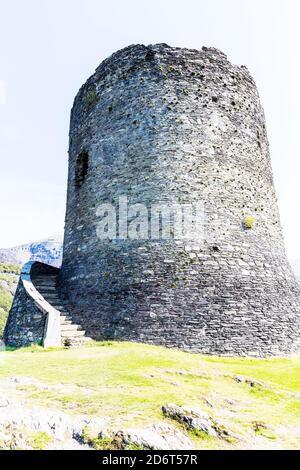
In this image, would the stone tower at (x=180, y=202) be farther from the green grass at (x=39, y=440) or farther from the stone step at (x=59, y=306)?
the green grass at (x=39, y=440)

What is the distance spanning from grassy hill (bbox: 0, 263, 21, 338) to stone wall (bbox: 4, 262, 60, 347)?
147ft

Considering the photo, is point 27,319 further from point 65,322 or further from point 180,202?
point 180,202

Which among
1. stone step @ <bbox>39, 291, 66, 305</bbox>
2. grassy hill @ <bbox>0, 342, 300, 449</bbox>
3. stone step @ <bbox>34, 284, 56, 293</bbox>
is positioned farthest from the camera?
stone step @ <bbox>34, 284, 56, 293</bbox>

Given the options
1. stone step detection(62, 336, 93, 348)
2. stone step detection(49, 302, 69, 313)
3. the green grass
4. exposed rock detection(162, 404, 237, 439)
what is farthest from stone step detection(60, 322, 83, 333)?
the green grass

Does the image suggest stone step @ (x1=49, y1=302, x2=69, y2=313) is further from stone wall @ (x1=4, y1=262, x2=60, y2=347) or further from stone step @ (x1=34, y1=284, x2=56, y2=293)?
stone step @ (x1=34, y1=284, x2=56, y2=293)

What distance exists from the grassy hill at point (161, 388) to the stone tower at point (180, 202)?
1391mm

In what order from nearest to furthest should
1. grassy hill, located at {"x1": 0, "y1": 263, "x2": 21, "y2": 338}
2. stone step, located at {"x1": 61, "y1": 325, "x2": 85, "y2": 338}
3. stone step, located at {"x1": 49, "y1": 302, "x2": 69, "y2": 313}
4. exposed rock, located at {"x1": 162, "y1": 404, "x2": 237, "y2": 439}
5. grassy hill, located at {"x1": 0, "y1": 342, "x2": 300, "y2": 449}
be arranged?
exposed rock, located at {"x1": 162, "y1": 404, "x2": 237, "y2": 439} < grassy hill, located at {"x1": 0, "y1": 342, "x2": 300, "y2": 449} < stone step, located at {"x1": 61, "y1": 325, "x2": 85, "y2": 338} < stone step, located at {"x1": 49, "y1": 302, "x2": 69, "y2": 313} < grassy hill, located at {"x1": 0, "y1": 263, "x2": 21, "y2": 338}

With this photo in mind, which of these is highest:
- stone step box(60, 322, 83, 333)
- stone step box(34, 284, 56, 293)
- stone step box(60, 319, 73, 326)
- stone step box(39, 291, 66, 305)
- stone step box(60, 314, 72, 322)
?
stone step box(34, 284, 56, 293)

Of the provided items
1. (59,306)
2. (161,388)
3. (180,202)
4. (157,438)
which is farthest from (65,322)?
(157,438)

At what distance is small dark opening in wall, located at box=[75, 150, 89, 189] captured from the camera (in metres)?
14.5

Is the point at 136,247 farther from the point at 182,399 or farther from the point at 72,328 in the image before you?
the point at 182,399

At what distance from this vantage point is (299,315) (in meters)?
12.1
